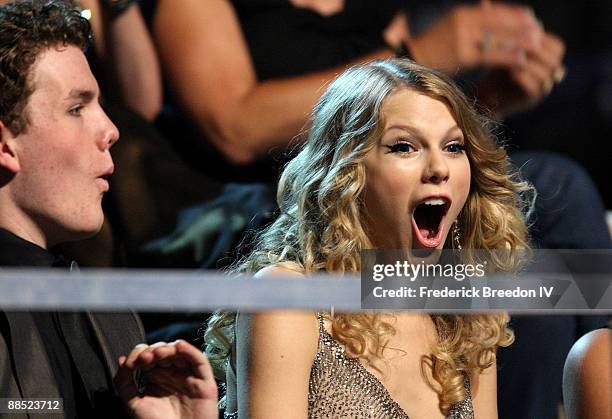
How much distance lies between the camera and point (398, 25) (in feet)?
6.59

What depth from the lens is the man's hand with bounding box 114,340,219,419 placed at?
1.35 metres

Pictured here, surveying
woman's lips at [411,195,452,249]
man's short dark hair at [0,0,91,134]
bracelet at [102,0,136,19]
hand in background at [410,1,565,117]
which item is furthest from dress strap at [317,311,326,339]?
bracelet at [102,0,136,19]

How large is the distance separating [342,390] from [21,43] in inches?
26.2

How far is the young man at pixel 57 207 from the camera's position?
1388 mm

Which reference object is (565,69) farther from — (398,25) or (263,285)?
(263,285)

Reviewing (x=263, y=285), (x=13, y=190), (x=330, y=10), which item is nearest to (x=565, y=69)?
(x=330, y=10)

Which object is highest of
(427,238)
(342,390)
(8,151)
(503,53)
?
(503,53)

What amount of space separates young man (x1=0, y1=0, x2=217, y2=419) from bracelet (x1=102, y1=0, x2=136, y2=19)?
360 millimetres

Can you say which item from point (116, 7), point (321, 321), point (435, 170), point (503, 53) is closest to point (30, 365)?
point (321, 321)

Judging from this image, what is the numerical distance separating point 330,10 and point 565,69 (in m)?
0.46

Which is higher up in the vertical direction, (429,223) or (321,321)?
(429,223)

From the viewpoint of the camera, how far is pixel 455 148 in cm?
160

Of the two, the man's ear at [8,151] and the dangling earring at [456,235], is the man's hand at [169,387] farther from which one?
the dangling earring at [456,235]

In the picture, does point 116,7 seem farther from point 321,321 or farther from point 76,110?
point 321,321
